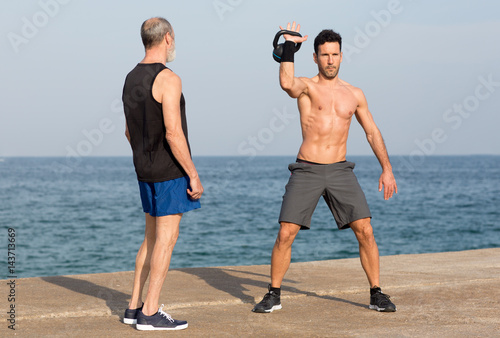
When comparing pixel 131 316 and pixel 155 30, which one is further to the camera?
pixel 131 316

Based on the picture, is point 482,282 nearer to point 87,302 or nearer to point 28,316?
point 87,302

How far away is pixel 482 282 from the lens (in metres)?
6.22

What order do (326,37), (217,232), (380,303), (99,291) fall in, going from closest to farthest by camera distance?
(380,303)
(326,37)
(99,291)
(217,232)

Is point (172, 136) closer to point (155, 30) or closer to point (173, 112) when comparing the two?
point (173, 112)

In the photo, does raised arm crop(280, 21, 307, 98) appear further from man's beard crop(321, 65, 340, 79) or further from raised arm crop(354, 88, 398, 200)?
raised arm crop(354, 88, 398, 200)

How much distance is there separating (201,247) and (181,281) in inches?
716

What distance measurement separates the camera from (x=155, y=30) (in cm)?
423

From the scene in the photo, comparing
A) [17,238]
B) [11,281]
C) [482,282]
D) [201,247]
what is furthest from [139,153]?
[17,238]

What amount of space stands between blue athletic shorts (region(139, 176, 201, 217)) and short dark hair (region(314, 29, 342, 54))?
171cm

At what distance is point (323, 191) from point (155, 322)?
1.78m

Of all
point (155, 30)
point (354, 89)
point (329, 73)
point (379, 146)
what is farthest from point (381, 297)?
point (155, 30)

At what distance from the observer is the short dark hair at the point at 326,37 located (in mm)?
5070

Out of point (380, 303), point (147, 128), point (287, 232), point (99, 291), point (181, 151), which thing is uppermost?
point (147, 128)

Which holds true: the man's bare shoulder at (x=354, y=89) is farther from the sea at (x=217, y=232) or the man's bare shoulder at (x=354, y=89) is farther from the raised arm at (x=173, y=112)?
the sea at (x=217, y=232)
